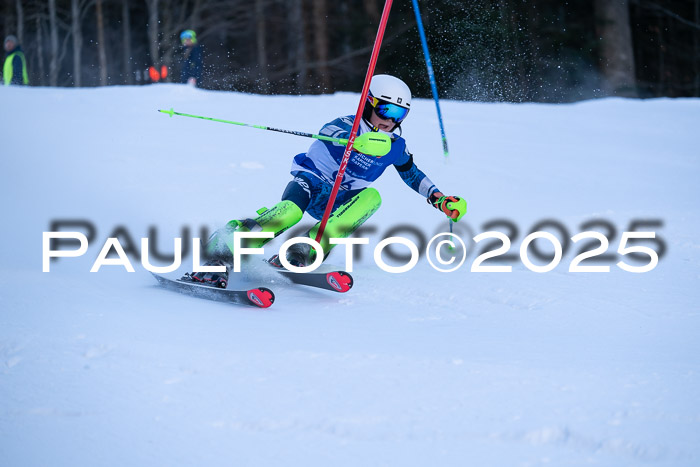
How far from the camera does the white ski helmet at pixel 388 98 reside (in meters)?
3.81

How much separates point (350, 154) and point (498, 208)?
227 cm

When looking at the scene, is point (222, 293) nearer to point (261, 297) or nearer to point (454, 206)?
point (261, 297)

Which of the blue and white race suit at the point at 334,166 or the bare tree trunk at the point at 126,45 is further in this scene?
the bare tree trunk at the point at 126,45

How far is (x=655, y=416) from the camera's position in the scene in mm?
2137

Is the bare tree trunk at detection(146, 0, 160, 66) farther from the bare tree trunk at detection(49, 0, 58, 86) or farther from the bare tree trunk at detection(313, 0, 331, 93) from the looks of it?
the bare tree trunk at detection(313, 0, 331, 93)

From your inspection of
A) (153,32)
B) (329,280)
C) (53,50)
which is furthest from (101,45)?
(329,280)

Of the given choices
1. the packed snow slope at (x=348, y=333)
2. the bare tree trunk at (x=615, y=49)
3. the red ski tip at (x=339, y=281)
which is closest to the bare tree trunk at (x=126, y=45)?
the bare tree trunk at (x=615, y=49)

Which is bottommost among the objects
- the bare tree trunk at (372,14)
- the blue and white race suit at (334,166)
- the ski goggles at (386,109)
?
the blue and white race suit at (334,166)

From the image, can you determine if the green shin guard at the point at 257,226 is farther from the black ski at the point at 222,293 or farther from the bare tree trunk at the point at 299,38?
the bare tree trunk at the point at 299,38

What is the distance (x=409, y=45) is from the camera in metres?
17.4

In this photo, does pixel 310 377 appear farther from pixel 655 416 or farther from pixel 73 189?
pixel 73 189

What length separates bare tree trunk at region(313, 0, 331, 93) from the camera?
1745 cm

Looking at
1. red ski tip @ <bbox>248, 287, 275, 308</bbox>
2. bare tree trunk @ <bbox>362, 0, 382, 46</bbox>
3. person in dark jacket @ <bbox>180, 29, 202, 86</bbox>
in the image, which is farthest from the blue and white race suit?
bare tree trunk @ <bbox>362, 0, 382, 46</bbox>

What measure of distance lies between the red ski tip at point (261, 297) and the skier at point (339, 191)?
37cm
